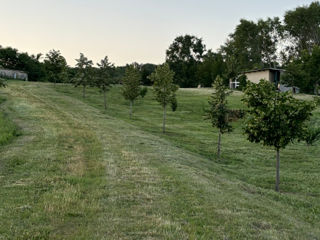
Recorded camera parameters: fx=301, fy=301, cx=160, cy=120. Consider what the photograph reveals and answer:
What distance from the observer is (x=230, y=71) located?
75.2 meters

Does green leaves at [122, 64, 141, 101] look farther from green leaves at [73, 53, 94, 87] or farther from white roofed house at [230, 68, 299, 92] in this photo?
white roofed house at [230, 68, 299, 92]

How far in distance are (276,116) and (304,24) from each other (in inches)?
3001

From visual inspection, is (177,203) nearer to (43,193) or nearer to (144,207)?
(144,207)

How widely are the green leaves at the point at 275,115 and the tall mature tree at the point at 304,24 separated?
234 feet

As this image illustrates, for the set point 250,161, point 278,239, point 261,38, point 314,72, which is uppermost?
point 261,38

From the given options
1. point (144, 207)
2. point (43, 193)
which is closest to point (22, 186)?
point (43, 193)

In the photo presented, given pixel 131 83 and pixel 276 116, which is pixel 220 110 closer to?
pixel 276 116

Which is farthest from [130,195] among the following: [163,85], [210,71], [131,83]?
[210,71]

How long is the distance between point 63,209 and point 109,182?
2950 mm

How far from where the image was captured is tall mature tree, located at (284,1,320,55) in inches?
3041

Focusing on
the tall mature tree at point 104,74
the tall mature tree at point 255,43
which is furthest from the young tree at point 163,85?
the tall mature tree at point 255,43

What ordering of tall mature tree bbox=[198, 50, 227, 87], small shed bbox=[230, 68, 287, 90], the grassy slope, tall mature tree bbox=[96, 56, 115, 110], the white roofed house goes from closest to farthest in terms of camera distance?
1. the grassy slope
2. tall mature tree bbox=[96, 56, 115, 110]
3. the white roofed house
4. small shed bbox=[230, 68, 287, 90]
5. tall mature tree bbox=[198, 50, 227, 87]

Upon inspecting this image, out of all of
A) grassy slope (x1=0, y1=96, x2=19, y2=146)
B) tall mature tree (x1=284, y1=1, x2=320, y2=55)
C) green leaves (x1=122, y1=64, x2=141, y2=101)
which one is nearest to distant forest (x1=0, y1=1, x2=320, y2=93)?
tall mature tree (x1=284, y1=1, x2=320, y2=55)

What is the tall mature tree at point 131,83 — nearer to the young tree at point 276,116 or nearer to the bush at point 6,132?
the bush at point 6,132
